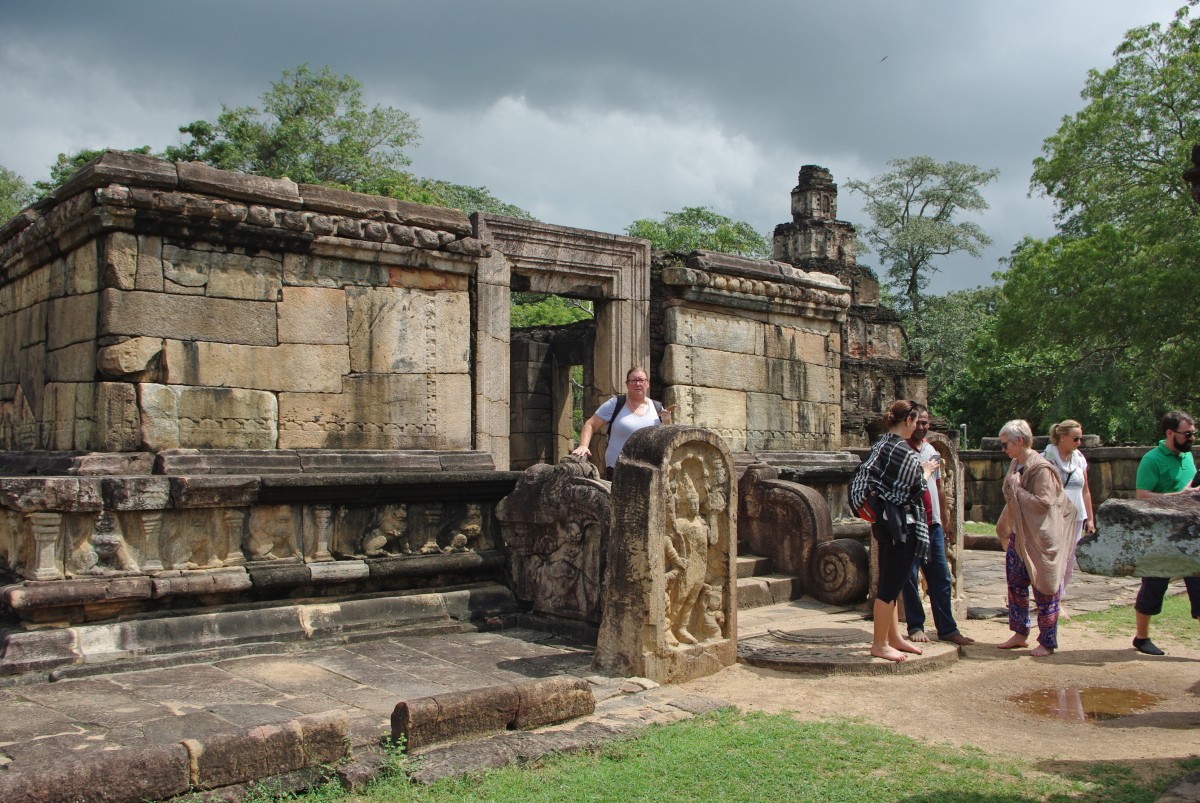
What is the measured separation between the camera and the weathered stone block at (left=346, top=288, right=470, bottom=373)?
7.20 meters

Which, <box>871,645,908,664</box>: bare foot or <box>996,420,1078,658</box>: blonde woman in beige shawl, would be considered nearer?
<box>871,645,908,664</box>: bare foot

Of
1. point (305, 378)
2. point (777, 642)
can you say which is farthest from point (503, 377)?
point (777, 642)

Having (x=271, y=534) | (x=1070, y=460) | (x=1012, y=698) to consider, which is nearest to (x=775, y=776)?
(x=1012, y=698)

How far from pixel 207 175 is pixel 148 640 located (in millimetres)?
2971

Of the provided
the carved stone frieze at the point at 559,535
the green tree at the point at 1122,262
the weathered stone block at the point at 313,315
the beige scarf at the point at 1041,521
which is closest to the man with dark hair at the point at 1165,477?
the beige scarf at the point at 1041,521

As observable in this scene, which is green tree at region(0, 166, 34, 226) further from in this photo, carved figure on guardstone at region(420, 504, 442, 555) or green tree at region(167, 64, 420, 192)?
carved figure on guardstone at region(420, 504, 442, 555)

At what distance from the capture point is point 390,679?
5.17 meters

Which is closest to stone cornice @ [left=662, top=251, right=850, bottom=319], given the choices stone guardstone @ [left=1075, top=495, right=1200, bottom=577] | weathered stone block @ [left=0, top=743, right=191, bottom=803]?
stone guardstone @ [left=1075, top=495, right=1200, bottom=577]

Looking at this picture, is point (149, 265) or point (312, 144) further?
point (312, 144)

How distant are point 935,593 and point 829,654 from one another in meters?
1.14

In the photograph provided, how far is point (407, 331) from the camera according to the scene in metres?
7.42

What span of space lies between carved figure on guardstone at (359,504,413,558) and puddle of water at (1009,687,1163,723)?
388 centimetres

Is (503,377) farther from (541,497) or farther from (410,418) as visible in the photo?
(541,497)

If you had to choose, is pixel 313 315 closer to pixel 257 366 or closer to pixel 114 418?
pixel 257 366
